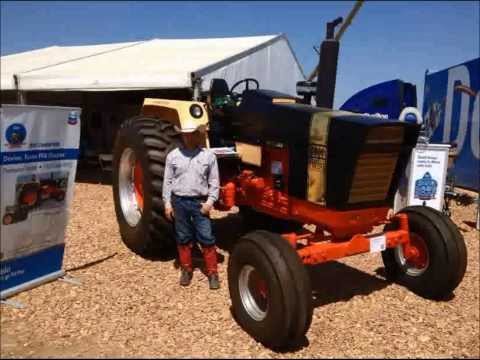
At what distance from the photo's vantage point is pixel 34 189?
3531 mm

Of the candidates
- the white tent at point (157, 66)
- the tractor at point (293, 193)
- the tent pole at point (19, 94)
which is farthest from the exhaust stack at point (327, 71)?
the tent pole at point (19, 94)

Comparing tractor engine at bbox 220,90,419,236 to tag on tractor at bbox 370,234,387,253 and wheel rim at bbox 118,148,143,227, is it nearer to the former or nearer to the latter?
tag on tractor at bbox 370,234,387,253

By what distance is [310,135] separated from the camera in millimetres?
3402

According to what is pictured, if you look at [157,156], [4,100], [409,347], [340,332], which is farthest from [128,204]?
[4,100]

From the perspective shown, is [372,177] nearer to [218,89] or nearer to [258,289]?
[258,289]

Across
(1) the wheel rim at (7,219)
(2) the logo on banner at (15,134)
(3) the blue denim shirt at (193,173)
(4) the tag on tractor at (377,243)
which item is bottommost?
(4) the tag on tractor at (377,243)

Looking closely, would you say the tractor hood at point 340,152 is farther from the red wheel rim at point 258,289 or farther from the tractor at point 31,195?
the tractor at point 31,195

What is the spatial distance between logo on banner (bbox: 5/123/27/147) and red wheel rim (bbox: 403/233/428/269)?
300cm

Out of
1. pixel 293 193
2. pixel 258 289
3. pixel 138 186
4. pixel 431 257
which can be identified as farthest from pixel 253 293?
pixel 138 186

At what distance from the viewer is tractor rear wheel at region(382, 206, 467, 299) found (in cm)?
363

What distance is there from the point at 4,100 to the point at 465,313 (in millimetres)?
13510

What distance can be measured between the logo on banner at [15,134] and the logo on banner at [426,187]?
184 inches

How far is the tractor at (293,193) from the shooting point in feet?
9.73

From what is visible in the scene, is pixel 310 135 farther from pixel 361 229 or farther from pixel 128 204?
pixel 128 204
